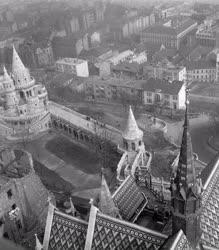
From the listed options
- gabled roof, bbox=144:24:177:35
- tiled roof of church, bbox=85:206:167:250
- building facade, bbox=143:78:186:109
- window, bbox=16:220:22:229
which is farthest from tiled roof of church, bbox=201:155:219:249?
gabled roof, bbox=144:24:177:35

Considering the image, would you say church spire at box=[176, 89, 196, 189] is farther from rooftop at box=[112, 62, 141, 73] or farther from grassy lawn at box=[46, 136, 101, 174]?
rooftop at box=[112, 62, 141, 73]

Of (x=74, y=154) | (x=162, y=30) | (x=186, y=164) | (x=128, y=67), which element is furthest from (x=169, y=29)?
(x=186, y=164)

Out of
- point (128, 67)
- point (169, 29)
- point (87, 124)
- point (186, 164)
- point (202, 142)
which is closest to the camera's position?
point (186, 164)

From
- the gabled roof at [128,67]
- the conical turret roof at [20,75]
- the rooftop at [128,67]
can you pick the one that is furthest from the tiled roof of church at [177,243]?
the rooftop at [128,67]

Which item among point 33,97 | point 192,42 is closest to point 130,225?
point 33,97

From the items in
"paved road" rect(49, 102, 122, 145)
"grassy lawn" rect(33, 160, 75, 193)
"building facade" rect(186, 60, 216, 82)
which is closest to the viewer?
"grassy lawn" rect(33, 160, 75, 193)

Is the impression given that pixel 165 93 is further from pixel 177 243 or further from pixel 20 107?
pixel 177 243

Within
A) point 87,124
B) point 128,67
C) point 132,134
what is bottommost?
point 128,67
